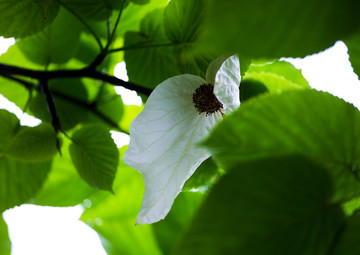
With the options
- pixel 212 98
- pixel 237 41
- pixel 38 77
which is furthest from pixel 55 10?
pixel 237 41

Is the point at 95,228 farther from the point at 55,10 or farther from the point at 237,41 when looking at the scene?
Answer: the point at 237,41

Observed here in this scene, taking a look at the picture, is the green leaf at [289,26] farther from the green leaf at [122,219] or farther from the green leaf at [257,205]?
the green leaf at [122,219]

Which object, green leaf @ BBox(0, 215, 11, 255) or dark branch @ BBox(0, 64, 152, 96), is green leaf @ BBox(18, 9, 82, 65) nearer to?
dark branch @ BBox(0, 64, 152, 96)

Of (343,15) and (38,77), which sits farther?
(38,77)

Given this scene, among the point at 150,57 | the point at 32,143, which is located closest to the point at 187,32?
the point at 150,57

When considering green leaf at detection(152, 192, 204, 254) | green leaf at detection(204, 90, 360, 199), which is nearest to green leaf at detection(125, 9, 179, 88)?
green leaf at detection(152, 192, 204, 254)

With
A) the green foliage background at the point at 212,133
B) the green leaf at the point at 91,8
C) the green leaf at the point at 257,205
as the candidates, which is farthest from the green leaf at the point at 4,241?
the green leaf at the point at 257,205
